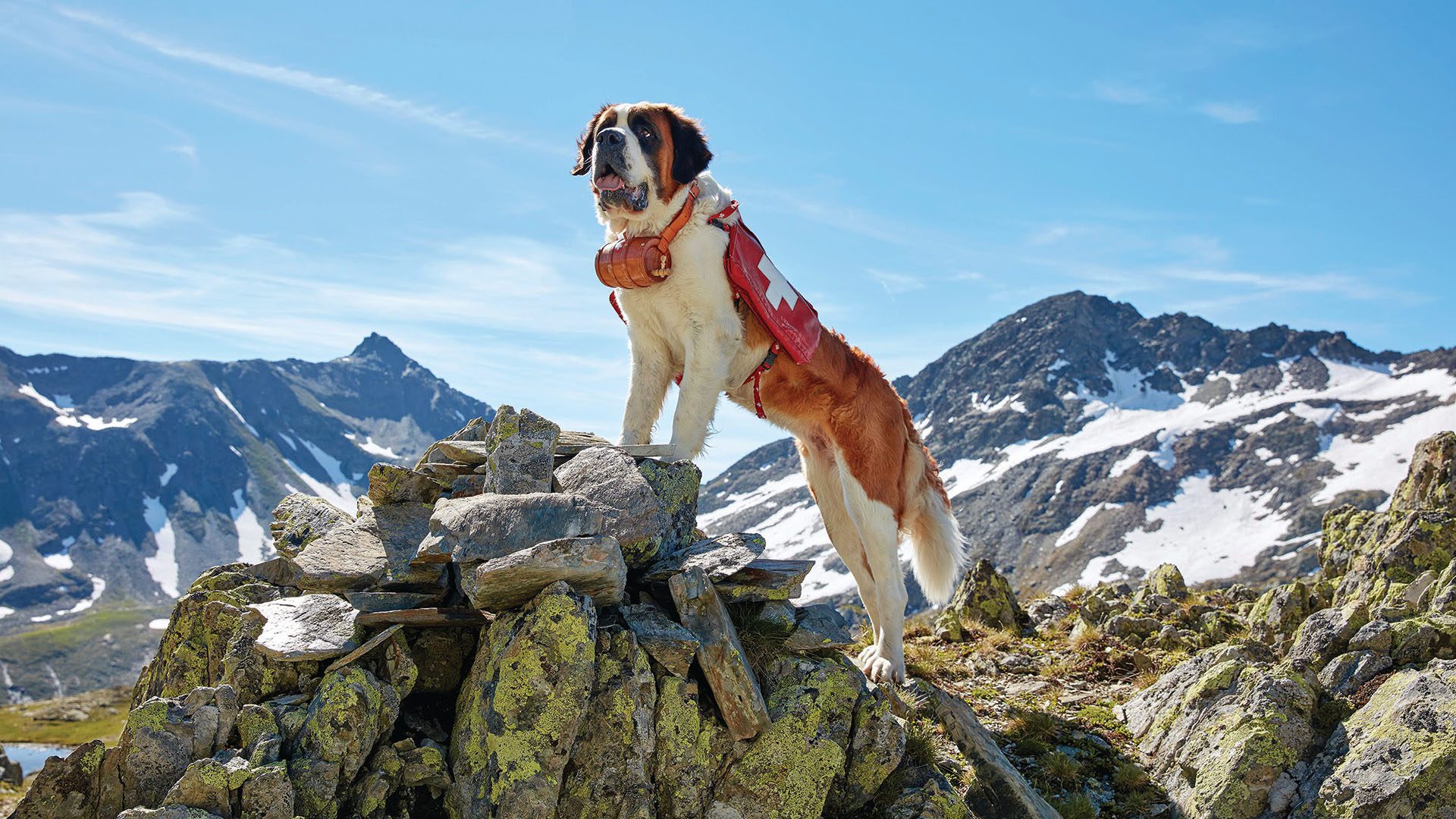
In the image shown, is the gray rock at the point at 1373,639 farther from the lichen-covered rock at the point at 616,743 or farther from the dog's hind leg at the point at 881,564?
the lichen-covered rock at the point at 616,743

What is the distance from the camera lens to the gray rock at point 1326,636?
8.38 m

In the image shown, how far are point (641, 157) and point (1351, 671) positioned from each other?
22.8 ft

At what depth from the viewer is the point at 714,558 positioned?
23.5 ft

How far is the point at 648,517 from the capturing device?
6879mm

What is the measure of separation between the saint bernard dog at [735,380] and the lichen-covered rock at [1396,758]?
322cm

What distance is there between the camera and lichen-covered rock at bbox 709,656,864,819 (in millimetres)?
6266

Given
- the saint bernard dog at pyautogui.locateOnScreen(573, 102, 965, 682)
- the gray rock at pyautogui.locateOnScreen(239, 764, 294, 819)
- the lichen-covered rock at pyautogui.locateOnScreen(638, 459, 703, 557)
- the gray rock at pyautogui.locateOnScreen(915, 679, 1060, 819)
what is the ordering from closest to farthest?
the gray rock at pyautogui.locateOnScreen(239, 764, 294, 819) < the gray rock at pyautogui.locateOnScreen(915, 679, 1060, 819) < the lichen-covered rock at pyautogui.locateOnScreen(638, 459, 703, 557) < the saint bernard dog at pyautogui.locateOnScreen(573, 102, 965, 682)

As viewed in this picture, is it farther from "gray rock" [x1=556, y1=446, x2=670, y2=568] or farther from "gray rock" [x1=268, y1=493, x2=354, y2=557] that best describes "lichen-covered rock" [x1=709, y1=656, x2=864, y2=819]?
"gray rock" [x1=268, y1=493, x2=354, y2=557]

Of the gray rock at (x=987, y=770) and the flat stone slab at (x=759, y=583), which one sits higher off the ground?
the flat stone slab at (x=759, y=583)

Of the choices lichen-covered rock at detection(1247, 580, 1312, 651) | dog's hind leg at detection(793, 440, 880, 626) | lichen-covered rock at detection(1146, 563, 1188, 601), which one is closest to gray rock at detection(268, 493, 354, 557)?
dog's hind leg at detection(793, 440, 880, 626)

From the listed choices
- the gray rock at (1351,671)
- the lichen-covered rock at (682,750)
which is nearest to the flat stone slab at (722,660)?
the lichen-covered rock at (682,750)

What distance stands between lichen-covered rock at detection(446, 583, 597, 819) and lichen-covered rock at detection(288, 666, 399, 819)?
512 millimetres

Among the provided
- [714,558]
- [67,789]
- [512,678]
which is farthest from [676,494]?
[67,789]

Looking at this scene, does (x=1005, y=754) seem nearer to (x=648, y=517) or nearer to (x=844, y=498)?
(x=844, y=498)
